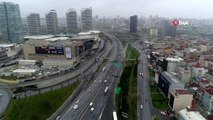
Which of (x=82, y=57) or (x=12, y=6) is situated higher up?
(x=12, y=6)

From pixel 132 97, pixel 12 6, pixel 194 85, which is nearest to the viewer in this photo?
pixel 132 97

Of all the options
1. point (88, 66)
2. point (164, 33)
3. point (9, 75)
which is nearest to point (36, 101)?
point (9, 75)

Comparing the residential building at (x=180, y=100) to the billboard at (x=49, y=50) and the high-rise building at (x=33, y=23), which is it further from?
the high-rise building at (x=33, y=23)

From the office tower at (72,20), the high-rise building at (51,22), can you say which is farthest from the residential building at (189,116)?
the high-rise building at (51,22)

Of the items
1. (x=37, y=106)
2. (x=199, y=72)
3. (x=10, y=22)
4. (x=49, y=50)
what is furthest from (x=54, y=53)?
(x=10, y=22)

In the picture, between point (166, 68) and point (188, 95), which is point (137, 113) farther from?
point (166, 68)

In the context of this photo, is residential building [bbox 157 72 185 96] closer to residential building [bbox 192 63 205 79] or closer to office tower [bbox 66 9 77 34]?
residential building [bbox 192 63 205 79]
